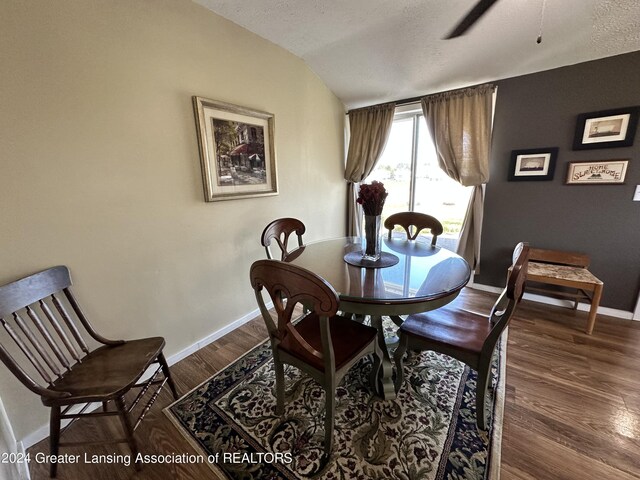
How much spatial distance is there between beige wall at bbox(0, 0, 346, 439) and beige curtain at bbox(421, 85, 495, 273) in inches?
71.1

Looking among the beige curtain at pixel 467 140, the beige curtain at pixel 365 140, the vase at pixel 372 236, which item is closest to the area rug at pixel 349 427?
the vase at pixel 372 236

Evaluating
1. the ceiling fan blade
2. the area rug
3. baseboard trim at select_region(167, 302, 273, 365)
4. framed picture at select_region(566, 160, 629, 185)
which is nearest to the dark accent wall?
framed picture at select_region(566, 160, 629, 185)

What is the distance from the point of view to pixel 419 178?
338 cm

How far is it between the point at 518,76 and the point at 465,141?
0.71 m

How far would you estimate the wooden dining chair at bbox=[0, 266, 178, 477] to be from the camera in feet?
3.75

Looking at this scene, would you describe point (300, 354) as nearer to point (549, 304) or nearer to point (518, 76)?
point (549, 304)

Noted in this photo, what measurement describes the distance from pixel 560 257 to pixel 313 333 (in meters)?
2.74

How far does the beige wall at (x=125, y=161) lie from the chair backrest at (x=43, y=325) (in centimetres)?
9

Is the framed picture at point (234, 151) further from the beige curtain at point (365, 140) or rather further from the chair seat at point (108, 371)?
the beige curtain at point (365, 140)

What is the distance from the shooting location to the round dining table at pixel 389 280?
1.26m

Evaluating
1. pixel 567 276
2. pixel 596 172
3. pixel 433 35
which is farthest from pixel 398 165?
pixel 567 276

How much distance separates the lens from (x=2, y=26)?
1.13 metres

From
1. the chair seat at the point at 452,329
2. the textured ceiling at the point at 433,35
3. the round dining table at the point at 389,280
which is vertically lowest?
the chair seat at the point at 452,329

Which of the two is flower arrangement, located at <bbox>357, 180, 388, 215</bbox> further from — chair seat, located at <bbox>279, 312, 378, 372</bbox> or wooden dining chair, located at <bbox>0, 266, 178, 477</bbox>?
wooden dining chair, located at <bbox>0, 266, 178, 477</bbox>
